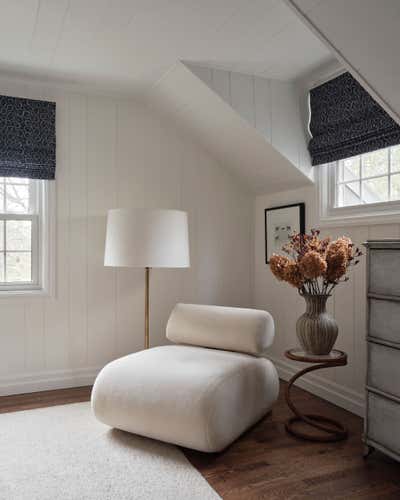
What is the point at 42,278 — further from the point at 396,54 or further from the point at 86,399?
the point at 396,54

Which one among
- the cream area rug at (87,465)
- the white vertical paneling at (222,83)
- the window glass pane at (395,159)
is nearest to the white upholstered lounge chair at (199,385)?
the cream area rug at (87,465)

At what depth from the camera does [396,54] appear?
6.02 ft

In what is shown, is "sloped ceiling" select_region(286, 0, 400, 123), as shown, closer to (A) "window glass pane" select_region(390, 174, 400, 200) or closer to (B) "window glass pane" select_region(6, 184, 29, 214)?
(A) "window glass pane" select_region(390, 174, 400, 200)

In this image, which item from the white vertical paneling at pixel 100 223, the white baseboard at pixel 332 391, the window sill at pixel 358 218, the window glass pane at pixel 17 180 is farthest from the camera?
the white vertical paneling at pixel 100 223

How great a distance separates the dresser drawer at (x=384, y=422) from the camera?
7.09ft

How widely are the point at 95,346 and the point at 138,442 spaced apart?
1.25 metres

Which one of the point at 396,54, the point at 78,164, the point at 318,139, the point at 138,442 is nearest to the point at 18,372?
the point at 138,442

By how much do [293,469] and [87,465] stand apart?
101cm

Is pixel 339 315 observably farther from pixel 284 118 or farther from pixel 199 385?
pixel 284 118

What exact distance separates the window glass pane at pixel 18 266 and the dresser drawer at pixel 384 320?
2471mm

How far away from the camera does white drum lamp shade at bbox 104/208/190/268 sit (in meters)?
3.04

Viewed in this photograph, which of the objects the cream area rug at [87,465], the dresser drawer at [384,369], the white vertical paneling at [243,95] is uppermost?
the white vertical paneling at [243,95]

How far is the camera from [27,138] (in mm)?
3375

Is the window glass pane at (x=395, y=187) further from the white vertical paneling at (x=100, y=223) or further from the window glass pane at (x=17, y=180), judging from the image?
the window glass pane at (x=17, y=180)
